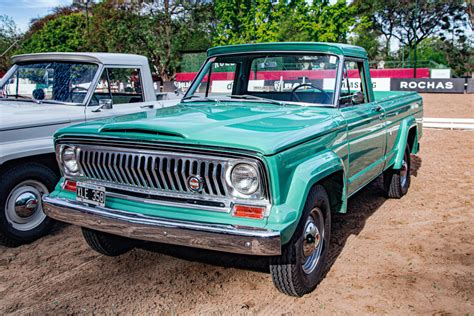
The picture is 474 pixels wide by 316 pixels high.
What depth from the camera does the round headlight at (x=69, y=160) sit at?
3.72 meters

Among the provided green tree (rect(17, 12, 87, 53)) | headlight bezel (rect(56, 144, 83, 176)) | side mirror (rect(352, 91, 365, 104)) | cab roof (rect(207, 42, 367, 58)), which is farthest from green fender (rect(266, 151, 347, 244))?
green tree (rect(17, 12, 87, 53))

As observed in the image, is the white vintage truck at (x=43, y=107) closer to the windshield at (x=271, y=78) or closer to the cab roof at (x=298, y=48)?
the windshield at (x=271, y=78)

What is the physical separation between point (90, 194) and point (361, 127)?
2.50m

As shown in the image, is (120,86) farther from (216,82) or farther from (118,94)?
(216,82)

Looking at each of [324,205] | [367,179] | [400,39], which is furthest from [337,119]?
[400,39]

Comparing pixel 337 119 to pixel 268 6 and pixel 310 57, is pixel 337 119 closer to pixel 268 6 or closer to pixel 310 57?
pixel 310 57

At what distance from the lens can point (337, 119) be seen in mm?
3912

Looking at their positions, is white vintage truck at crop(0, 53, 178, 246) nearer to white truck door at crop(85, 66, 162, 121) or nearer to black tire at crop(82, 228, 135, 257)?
white truck door at crop(85, 66, 162, 121)

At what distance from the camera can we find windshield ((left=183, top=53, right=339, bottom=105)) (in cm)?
451

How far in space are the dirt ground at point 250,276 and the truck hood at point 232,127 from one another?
1207mm

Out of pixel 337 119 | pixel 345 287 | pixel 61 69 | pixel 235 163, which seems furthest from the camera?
pixel 61 69

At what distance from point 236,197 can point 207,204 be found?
0.67 feet

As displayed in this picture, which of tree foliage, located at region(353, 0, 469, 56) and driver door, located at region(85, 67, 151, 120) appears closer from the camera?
driver door, located at region(85, 67, 151, 120)

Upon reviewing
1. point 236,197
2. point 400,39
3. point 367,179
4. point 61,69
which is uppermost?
point 400,39
